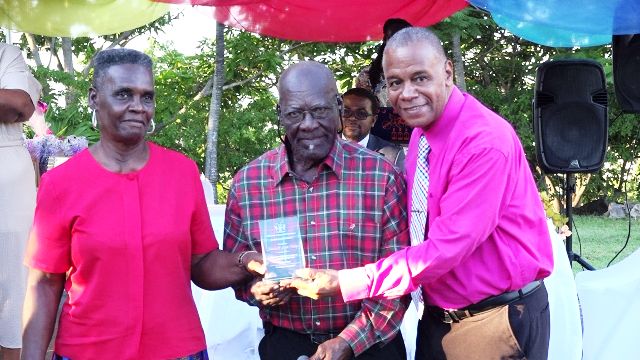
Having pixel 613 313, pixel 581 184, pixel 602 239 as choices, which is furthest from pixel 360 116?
pixel 581 184

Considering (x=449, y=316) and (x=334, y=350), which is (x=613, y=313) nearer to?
(x=449, y=316)

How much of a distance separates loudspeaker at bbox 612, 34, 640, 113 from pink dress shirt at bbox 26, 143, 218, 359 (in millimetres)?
4012

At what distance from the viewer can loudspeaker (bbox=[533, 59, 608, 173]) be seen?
6.09 meters

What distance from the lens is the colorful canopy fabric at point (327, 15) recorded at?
6.45m

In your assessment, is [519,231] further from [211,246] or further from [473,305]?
[211,246]

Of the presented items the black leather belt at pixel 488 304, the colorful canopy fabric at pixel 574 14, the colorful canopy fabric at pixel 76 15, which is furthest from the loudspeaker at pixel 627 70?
the colorful canopy fabric at pixel 76 15

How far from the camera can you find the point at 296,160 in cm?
277

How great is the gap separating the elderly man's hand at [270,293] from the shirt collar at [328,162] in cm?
38

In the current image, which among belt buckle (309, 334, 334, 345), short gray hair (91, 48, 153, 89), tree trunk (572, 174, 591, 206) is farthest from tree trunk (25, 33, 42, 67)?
belt buckle (309, 334, 334, 345)

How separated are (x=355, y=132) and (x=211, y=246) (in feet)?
10.4

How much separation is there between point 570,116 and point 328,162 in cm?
399

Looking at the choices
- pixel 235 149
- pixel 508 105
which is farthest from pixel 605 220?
pixel 235 149

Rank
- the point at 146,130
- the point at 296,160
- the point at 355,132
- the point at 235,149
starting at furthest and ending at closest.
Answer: the point at 235,149
the point at 355,132
the point at 296,160
the point at 146,130

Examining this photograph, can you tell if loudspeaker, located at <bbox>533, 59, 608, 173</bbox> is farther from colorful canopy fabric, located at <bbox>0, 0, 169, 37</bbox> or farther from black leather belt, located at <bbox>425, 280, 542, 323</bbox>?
black leather belt, located at <bbox>425, 280, 542, 323</bbox>
